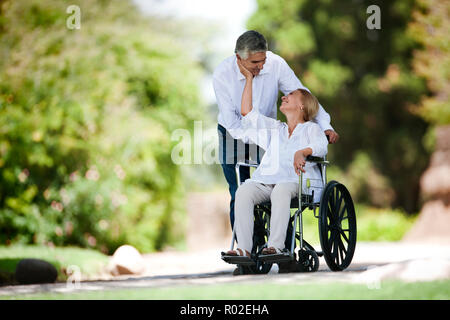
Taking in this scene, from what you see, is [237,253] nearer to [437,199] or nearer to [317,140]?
[317,140]

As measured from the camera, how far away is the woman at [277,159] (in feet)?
13.0

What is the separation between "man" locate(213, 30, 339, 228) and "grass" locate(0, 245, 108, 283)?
273cm

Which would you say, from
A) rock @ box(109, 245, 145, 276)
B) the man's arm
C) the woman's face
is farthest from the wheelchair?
rock @ box(109, 245, 145, 276)

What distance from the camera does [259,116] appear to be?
168 inches

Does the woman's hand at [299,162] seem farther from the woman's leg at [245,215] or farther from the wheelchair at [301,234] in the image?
the woman's leg at [245,215]

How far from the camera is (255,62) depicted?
13.5 ft

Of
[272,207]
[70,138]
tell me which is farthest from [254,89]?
[70,138]

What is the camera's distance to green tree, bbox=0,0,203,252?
9039mm

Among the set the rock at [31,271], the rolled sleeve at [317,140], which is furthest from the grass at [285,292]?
the rock at [31,271]

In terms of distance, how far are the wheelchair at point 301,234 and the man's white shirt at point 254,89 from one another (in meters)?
0.28

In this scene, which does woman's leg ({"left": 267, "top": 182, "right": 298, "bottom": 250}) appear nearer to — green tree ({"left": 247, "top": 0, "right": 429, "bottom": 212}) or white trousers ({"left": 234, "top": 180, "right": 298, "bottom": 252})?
white trousers ({"left": 234, "top": 180, "right": 298, "bottom": 252})

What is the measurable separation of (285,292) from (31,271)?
3.00m
